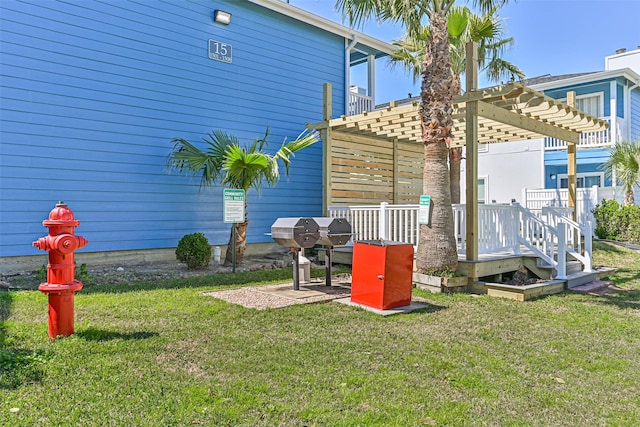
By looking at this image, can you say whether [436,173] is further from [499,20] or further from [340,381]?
[499,20]

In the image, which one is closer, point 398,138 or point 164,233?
point 164,233

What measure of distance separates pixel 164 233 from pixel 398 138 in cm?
654

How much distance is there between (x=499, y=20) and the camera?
1150 centimetres

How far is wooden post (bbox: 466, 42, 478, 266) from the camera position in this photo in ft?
24.1

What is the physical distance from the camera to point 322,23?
11875 mm

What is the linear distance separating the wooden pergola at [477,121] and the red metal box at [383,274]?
199cm

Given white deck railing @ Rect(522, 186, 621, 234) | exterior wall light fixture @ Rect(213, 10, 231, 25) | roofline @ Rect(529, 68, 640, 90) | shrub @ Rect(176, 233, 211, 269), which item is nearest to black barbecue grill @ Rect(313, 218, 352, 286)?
shrub @ Rect(176, 233, 211, 269)

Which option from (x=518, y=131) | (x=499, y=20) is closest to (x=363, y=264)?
(x=518, y=131)

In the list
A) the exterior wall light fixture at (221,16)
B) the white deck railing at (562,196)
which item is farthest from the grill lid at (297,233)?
the white deck railing at (562,196)

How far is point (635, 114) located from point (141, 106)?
18.9 meters

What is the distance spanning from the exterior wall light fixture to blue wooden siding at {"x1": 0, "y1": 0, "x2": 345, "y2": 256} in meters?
0.13

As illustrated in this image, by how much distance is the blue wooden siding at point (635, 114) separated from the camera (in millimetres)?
17994

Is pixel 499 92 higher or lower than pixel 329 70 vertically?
lower

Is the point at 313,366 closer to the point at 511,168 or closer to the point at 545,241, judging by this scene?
the point at 545,241
